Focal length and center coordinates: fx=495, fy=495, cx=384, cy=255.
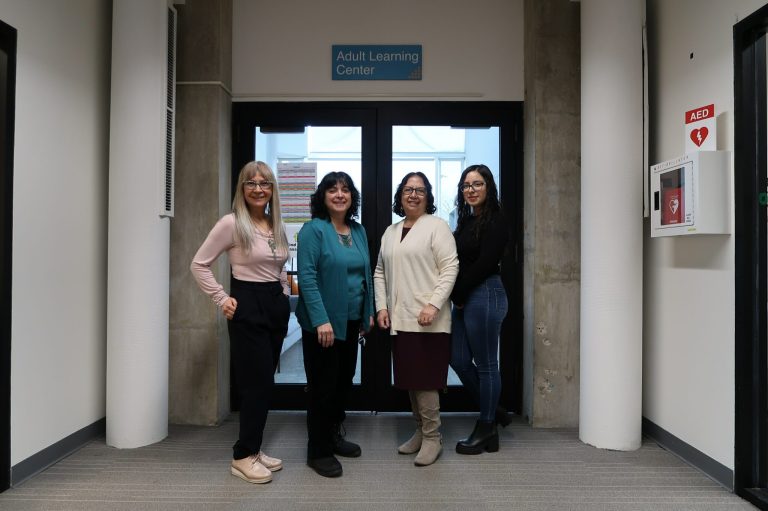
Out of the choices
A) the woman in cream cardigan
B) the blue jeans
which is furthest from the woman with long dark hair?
the woman in cream cardigan

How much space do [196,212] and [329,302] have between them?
4.50ft

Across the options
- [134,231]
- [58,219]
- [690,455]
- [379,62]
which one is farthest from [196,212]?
[690,455]

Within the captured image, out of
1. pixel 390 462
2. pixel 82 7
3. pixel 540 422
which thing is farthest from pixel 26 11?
pixel 540 422

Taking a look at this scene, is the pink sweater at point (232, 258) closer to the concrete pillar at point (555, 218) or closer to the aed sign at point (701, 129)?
the concrete pillar at point (555, 218)

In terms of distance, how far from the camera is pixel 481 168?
8.97 feet

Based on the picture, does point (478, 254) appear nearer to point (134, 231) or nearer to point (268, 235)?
point (268, 235)

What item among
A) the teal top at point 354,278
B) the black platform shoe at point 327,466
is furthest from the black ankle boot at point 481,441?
the teal top at point 354,278

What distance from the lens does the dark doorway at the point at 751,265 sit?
7.30ft

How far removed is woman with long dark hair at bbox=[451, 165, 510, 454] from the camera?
2646 mm

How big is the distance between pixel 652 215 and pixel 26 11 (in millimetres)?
3349

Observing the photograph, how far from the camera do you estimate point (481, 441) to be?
2730 millimetres

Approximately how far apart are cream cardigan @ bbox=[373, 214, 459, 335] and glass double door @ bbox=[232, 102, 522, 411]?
907 millimetres

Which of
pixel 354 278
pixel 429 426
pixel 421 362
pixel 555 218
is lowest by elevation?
pixel 429 426

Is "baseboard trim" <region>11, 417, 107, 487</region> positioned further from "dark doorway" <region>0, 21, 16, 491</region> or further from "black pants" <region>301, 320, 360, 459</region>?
"black pants" <region>301, 320, 360, 459</region>
